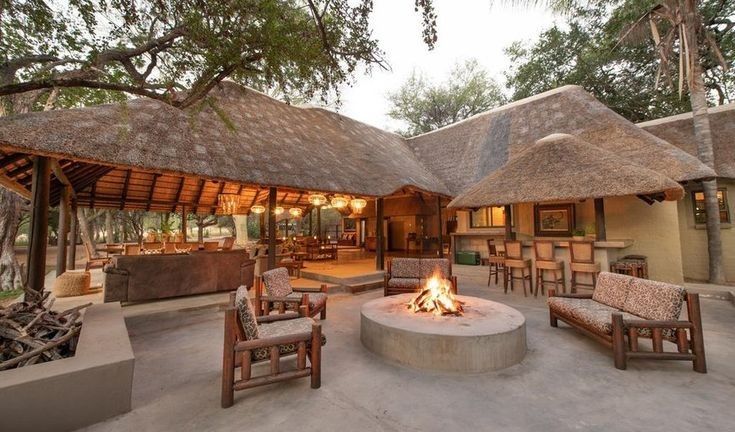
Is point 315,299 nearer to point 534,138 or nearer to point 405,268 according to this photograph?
point 405,268

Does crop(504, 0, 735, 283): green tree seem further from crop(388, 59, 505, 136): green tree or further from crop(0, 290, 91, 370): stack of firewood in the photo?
crop(388, 59, 505, 136): green tree

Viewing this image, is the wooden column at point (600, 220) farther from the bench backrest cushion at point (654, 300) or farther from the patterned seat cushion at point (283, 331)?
the patterned seat cushion at point (283, 331)

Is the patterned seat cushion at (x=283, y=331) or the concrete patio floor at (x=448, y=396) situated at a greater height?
the patterned seat cushion at (x=283, y=331)

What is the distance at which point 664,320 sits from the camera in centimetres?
331

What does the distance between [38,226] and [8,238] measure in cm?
701

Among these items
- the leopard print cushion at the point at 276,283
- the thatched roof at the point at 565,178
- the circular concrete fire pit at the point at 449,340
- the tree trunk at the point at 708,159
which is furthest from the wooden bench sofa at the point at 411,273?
the tree trunk at the point at 708,159

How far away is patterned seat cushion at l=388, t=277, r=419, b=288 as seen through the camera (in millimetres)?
6211

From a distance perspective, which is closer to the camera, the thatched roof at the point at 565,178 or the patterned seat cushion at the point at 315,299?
the patterned seat cushion at the point at 315,299

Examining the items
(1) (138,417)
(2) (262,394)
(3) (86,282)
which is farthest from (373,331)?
(3) (86,282)

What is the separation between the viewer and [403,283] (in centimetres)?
630

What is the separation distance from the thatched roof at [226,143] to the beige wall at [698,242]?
7.14m

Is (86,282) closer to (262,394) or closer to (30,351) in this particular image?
(30,351)

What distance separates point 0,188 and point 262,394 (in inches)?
451

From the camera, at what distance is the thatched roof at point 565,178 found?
20.2ft
